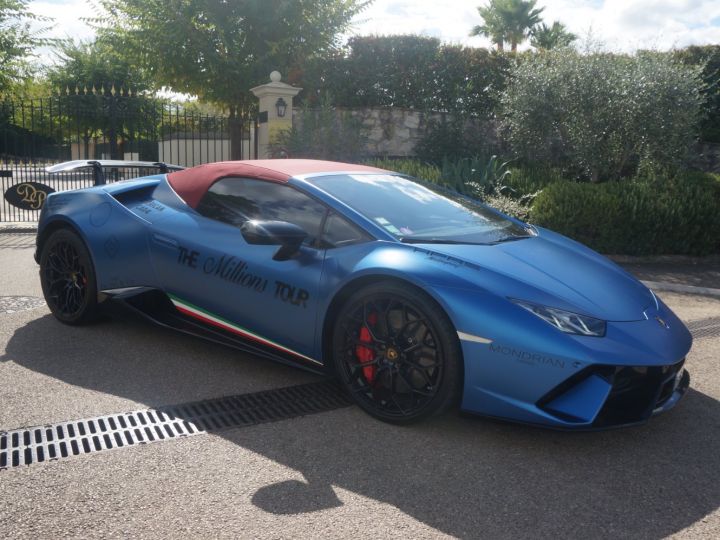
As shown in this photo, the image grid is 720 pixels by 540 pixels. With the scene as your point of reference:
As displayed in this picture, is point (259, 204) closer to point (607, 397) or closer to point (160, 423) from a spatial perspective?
point (160, 423)

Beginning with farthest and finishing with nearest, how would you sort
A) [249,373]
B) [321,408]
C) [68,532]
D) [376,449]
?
[249,373], [321,408], [376,449], [68,532]

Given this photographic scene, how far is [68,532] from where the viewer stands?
8.12 feet

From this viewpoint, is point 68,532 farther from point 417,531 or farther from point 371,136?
point 371,136

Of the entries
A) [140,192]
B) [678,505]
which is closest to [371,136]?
[140,192]

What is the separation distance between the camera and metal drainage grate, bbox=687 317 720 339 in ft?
18.0

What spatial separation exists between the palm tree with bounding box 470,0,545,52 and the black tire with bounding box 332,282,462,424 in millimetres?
40690

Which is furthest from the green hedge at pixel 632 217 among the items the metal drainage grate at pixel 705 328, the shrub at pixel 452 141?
the shrub at pixel 452 141

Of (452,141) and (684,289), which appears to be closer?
(684,289)

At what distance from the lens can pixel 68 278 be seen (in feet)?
16.5

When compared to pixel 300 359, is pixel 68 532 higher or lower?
lower

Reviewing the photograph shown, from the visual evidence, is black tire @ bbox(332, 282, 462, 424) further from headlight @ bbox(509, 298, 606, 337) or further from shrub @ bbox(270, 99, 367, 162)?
shrub @ bbox(270, 99, 367, 162)

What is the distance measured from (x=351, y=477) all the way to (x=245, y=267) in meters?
1.48

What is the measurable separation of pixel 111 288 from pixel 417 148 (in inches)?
443

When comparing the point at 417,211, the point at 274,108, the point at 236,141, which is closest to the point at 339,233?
the point at 417,211
